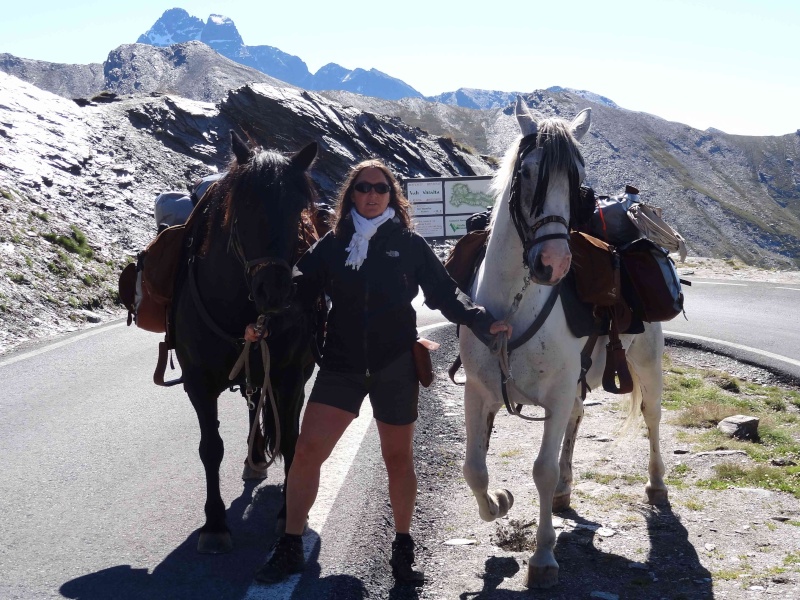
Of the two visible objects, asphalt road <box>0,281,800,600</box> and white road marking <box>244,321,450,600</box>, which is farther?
asphalt road <box>0,281,800,600</box>

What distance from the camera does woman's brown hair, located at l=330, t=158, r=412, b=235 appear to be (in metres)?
4.38

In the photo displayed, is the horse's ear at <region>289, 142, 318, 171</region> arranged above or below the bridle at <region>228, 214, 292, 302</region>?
above

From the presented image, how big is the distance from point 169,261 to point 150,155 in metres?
22.3

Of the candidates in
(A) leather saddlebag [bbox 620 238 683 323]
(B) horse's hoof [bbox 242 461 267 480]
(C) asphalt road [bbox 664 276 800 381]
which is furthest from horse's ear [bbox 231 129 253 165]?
(C) asphalt road [bbox 664 276 800 381]

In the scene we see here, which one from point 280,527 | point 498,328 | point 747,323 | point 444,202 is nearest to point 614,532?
point 498,328

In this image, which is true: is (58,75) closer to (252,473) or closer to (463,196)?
(463,196)

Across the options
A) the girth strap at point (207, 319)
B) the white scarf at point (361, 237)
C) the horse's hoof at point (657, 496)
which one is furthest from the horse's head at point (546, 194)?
the horse's hoof at point (657, 496)

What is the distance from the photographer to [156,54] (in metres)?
164

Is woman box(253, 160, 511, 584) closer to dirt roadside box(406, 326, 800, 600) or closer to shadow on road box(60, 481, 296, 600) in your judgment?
shadow on road box(60, 481, 296, 600)

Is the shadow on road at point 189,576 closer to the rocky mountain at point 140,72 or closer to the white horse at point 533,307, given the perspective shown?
the white horse at point 533,307

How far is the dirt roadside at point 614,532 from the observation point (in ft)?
14.2

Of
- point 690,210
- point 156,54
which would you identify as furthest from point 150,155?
point 156,54

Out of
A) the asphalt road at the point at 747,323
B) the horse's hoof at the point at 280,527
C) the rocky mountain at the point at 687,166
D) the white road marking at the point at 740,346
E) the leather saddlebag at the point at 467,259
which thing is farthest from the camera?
the rocky mountain at the point at 687,166

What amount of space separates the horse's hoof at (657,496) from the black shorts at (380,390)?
235 centimetres
